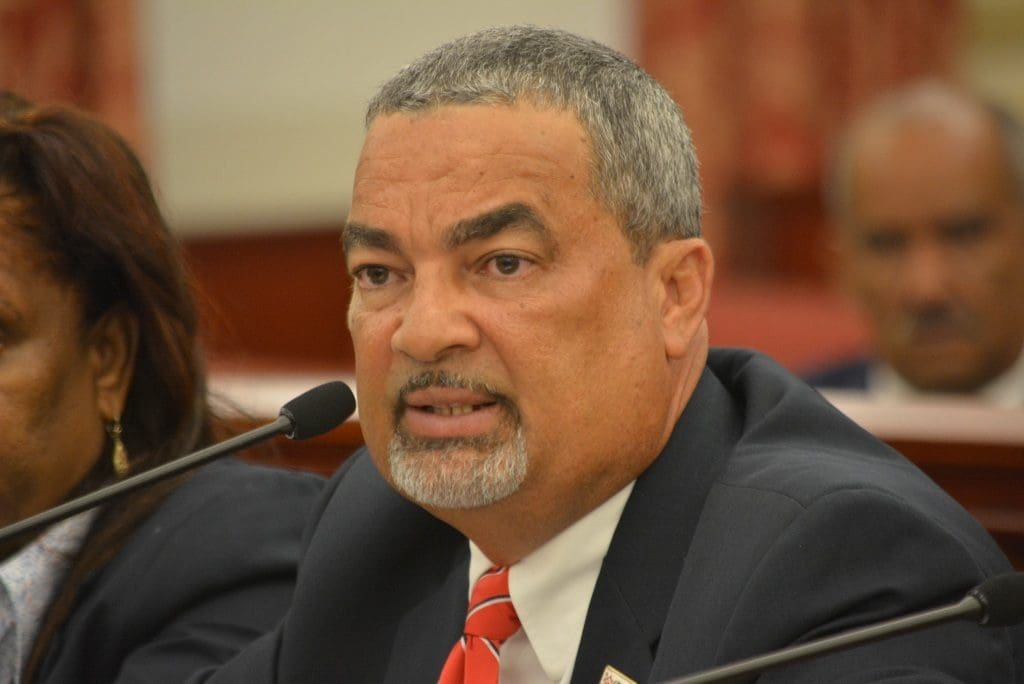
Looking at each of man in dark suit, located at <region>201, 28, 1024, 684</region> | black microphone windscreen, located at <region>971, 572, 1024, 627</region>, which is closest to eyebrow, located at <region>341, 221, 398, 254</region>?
man in dark suit, located at <region>201, 28, 1024, 684</region>

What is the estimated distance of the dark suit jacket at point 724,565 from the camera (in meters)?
1.41

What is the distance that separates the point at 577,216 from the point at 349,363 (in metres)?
4.17

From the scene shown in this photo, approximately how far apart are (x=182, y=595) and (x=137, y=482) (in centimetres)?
40

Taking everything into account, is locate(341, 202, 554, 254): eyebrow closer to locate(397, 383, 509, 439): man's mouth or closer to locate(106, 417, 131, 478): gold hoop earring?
locate(397, 383, 509, 439): man's mouth

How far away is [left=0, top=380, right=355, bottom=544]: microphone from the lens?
1.64 metres

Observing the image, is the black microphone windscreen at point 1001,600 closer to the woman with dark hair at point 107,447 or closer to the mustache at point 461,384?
the mustache at point 461,384

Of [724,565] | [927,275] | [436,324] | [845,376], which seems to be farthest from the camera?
[845,376]

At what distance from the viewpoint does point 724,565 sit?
4.92 feet

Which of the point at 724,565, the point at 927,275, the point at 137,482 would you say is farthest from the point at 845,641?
the point at 927,275

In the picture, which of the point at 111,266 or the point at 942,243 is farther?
the point at 942,243

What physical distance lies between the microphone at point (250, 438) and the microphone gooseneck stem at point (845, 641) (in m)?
0.58

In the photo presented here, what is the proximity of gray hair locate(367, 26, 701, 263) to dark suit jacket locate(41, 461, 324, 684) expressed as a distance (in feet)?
2.19

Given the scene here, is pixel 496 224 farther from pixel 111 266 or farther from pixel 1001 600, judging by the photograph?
pixel 111 266

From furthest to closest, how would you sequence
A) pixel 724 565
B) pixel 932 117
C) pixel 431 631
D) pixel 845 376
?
pixel 845 376, pixel 932 117, pixel 431 631, pixel 724 565
